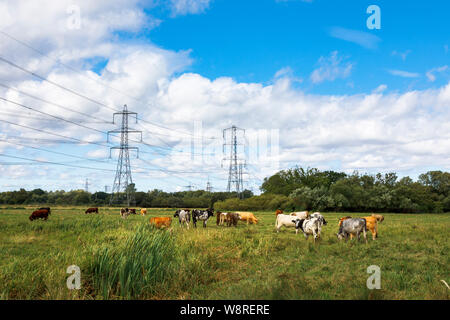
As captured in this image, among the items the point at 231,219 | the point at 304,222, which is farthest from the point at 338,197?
the point at 304,222

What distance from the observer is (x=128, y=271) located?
911cm

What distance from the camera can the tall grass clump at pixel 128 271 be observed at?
8688 mm

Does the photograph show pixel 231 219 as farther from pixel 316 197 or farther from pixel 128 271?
pixel 316 197

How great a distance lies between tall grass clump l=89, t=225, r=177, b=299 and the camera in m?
8.69

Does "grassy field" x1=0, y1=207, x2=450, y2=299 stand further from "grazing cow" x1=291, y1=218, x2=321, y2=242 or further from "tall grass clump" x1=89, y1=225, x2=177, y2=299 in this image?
"grazing cow" x1=291, y1=218, x2=321, y2=242

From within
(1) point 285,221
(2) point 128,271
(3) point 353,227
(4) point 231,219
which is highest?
(3) point 353,227

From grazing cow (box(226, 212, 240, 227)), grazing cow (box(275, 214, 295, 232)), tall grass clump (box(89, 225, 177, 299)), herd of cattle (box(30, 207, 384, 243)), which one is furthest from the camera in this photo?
grazing cow (box(226, 212, 240, 227))

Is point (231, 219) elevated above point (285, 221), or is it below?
below

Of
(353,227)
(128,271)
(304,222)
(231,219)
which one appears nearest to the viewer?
(128,271)

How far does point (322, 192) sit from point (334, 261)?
2227 inches

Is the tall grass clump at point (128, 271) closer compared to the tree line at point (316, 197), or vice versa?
the tall grass clump at point (128, 271)

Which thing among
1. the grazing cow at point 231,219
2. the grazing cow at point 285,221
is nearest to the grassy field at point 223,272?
the grazing cow at point 285,221

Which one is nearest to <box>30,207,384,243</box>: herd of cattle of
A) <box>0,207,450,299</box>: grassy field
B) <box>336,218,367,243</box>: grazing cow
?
<box>336,218,367,243</box>: grazing cow

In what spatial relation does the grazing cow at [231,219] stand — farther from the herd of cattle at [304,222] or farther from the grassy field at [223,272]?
the grassy field at [223,272]
